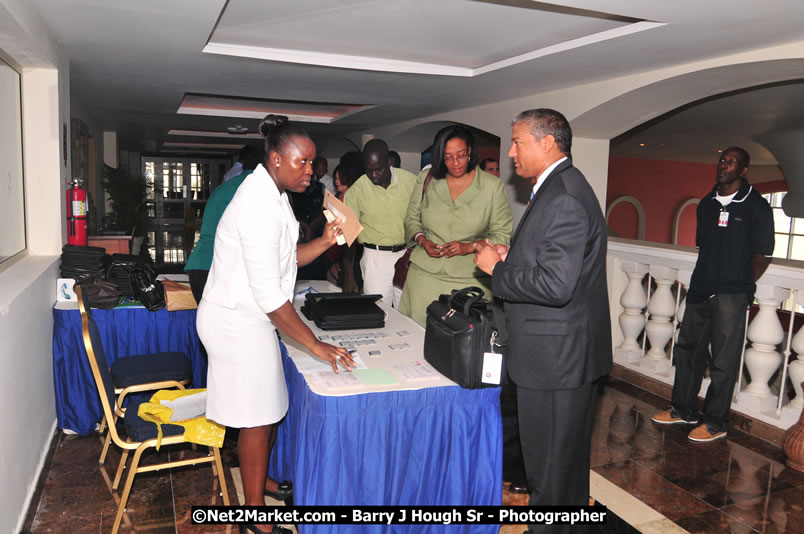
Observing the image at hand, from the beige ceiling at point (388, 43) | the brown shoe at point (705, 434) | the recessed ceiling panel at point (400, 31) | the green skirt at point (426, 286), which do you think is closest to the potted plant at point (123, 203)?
the beige ceiling at point (388, 43)

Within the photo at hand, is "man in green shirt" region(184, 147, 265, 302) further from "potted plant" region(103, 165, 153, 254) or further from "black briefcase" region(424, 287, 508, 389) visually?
"potted plant" region(103, 165, 153, 254)

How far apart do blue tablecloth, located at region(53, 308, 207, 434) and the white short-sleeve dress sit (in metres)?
1.62

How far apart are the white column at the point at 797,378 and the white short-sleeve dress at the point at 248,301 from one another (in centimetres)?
299

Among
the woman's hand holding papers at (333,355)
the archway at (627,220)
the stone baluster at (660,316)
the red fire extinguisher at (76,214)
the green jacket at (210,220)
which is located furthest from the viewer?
the archway at (627,220)

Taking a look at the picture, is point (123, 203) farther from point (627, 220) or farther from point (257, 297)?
point (627, 220)

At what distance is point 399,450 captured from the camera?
198 cm

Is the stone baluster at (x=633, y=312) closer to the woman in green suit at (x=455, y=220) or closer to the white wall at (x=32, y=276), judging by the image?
the woman in green suit at (x=455, y=220)

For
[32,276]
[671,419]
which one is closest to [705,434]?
[671,419]

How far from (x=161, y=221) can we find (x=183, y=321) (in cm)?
1568

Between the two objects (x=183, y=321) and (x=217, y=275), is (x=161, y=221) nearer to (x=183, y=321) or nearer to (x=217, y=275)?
(x=183, y=321)

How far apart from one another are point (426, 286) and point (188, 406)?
1.24m

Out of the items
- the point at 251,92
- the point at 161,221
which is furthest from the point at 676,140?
the point at 161,221

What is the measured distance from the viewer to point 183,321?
3596 millimetres

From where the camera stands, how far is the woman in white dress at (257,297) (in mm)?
1896
